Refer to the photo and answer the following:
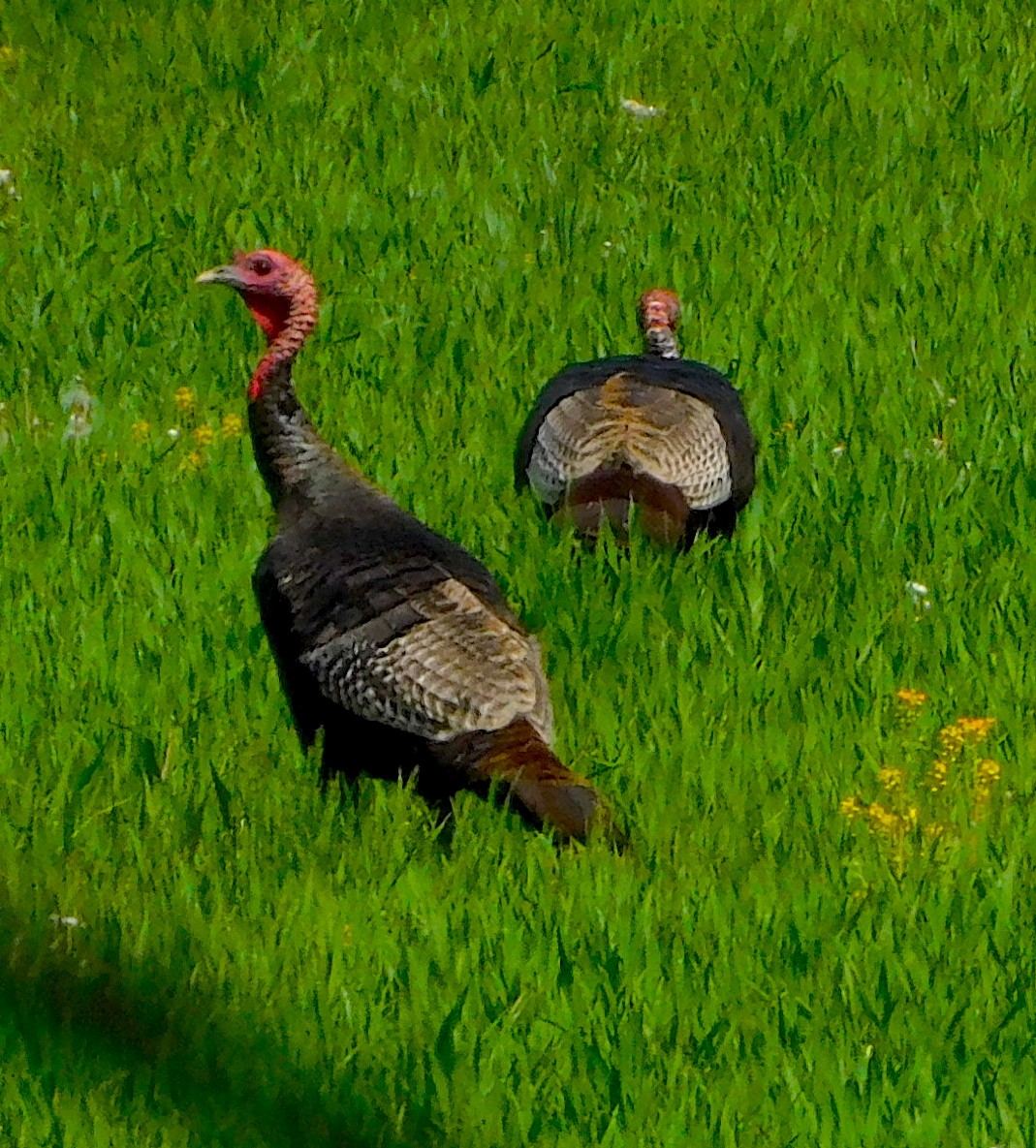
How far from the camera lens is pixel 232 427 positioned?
6.90 m

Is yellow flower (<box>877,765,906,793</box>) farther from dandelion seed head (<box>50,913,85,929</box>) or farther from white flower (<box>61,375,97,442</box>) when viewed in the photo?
white flower (<box>61,375,97,442</box>)

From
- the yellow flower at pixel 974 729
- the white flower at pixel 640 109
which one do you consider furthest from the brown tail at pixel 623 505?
the white flower at pixel 640 109

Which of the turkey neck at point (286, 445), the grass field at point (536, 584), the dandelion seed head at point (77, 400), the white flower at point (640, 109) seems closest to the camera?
the grass field at point (536, 584)

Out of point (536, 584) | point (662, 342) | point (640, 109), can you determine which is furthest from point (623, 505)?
point (640, 109)

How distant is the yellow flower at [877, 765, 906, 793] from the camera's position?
4801mm

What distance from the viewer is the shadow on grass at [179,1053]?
3611mm

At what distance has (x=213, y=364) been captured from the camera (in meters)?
7.52

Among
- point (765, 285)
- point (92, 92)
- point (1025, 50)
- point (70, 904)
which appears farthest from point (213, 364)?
point (1025, 50)

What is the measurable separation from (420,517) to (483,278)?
197 cm

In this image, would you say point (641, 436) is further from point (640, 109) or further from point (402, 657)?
point (640, 109)

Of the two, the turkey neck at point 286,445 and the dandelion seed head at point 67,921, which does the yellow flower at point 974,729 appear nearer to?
the turkey neck at point 286,445

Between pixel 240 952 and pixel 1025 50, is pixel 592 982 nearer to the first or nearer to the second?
pixel 240 952

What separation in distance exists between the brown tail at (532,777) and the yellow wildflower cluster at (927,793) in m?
0.55

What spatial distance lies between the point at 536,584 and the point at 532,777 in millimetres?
1466
